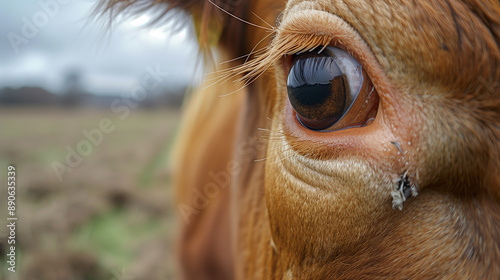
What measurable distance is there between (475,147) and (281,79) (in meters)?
0.65

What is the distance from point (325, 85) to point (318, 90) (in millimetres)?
26

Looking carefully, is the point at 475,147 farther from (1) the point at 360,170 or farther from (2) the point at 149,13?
(2) the point at 149,13

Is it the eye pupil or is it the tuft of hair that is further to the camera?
the tuft of hair

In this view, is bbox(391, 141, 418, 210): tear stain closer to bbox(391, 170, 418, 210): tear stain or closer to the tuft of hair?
bbox(391, 170, 418, 210): tear stain

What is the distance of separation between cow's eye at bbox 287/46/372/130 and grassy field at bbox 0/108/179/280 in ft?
7.72

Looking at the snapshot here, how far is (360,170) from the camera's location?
1095 mm

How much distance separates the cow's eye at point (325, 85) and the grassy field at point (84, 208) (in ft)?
7.72

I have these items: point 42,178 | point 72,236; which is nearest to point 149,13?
point 72,236

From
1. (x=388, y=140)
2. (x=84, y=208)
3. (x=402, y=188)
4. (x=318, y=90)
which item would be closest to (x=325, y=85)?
(x=318, y=90)

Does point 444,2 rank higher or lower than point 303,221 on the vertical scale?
higher

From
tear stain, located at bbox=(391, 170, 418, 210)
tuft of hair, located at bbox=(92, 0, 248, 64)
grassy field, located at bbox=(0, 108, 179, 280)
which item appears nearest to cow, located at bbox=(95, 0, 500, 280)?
tear stain, located at bbox=(391, 170, 418, 210)

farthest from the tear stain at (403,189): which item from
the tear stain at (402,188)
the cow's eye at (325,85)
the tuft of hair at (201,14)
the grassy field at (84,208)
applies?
the grassy field at (84,208)

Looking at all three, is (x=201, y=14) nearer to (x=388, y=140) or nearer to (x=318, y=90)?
(x=318, y=90)

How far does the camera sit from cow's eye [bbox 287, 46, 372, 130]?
113 cm
